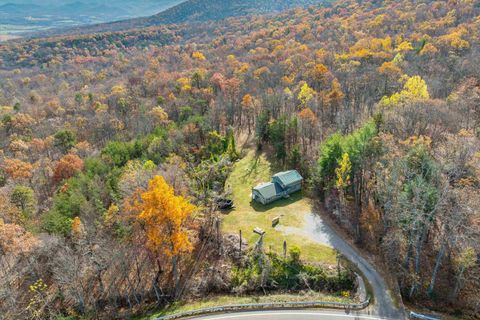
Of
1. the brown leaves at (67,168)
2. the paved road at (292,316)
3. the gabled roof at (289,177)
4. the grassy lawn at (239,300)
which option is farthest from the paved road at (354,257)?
the brown leaves at (67,168)

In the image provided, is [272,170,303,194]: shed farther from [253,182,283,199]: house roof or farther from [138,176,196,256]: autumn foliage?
[138,176,196,256]: autumn foliage

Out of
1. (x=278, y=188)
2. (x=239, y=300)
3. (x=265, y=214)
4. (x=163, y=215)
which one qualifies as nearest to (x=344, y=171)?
(x=278, y=188)

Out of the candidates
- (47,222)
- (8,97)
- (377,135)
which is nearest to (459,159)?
(377,135)

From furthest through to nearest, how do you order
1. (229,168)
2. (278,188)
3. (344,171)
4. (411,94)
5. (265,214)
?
(229,168), (411,94), (278,188), (265,214), (344,171)

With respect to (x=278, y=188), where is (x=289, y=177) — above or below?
above

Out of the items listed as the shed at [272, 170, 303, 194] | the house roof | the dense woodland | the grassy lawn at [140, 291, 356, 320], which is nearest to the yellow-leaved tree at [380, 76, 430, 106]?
the dense woodland

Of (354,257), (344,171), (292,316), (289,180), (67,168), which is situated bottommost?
(292,316)

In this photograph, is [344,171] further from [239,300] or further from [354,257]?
[239,300]
